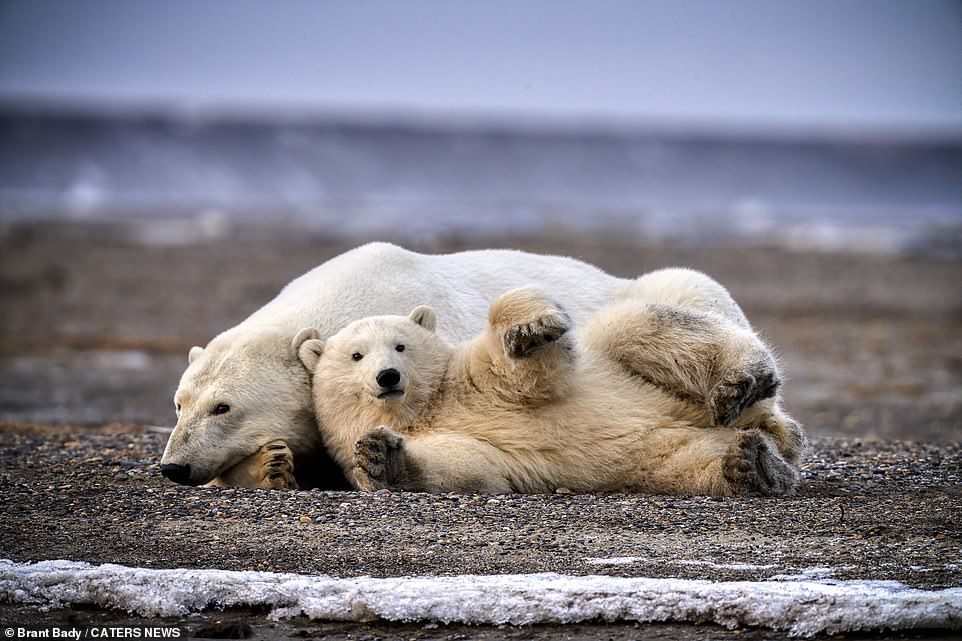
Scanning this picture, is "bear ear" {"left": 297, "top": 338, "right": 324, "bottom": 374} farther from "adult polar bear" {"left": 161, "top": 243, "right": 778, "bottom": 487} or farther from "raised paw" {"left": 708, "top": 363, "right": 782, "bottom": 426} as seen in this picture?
"raised paw" {"left": 708, "top": 363, "right": 782, "bottom": 426}

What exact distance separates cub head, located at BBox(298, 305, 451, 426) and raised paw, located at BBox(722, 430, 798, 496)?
131 centimetres

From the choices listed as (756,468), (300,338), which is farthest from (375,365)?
(756,468)

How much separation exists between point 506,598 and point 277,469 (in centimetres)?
193

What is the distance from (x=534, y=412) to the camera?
5367mm

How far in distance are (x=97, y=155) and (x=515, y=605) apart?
51646mm

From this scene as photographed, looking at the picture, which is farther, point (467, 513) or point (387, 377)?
point (387, 377)

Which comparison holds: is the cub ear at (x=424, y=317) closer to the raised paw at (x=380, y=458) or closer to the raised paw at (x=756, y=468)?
the raised paw at (x=380, y=458)

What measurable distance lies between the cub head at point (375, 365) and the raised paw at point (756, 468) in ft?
4.31

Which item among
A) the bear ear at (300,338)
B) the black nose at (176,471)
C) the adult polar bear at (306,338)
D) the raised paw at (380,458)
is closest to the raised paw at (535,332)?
the adult polar bear at (306,338)

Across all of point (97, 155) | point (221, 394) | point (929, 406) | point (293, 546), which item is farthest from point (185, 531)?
point (97, 155)

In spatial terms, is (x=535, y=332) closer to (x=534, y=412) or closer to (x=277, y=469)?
(x=534, y=412)

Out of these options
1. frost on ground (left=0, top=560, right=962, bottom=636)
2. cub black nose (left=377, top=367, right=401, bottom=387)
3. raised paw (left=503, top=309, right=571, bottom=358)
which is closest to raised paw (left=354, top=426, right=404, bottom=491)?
cub black nose (left=377, top=367, right=401, bottom=387)

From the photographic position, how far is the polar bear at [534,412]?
17.1ft

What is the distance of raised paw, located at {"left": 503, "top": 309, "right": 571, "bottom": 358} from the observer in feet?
16.5
